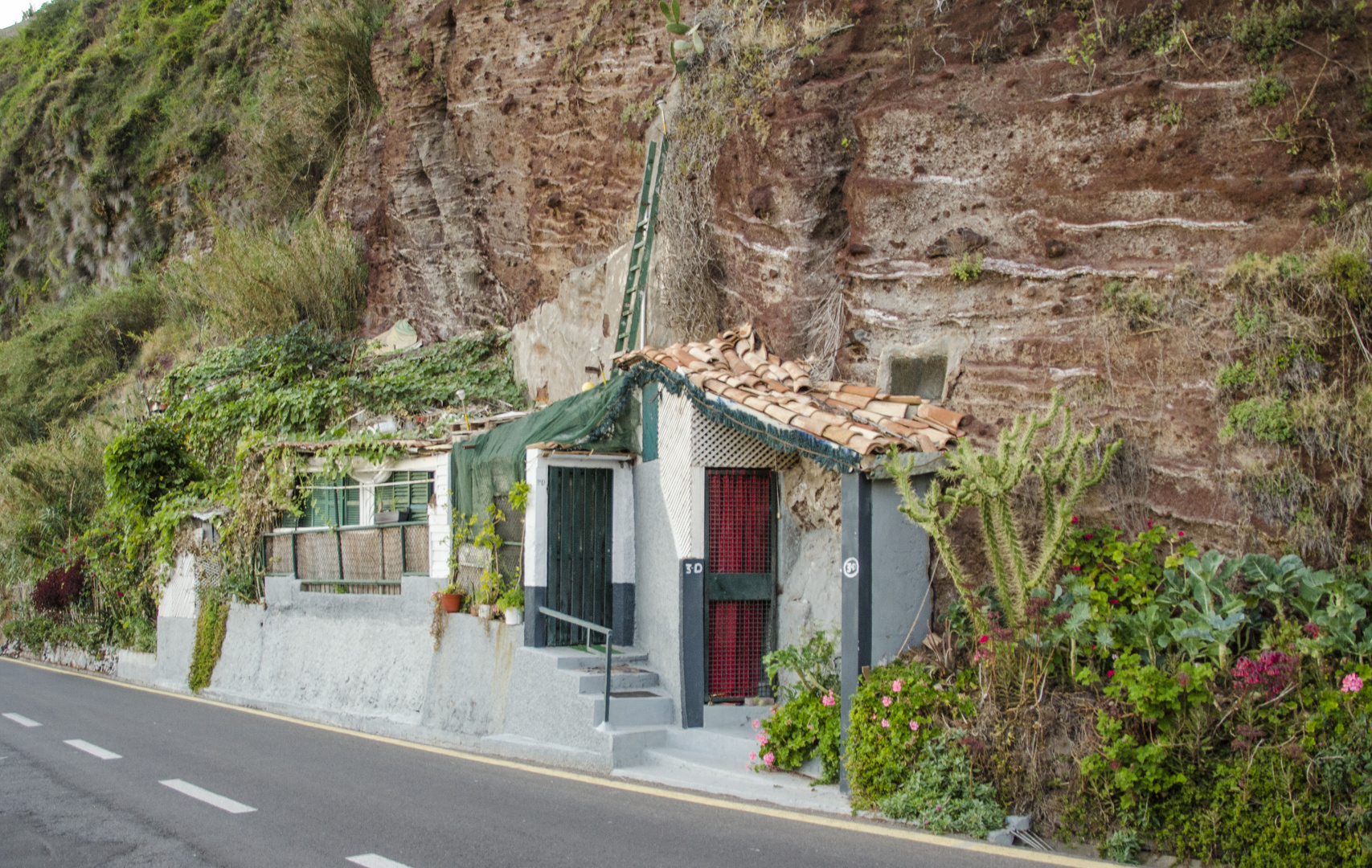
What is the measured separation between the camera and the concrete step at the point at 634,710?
9750 millimetres

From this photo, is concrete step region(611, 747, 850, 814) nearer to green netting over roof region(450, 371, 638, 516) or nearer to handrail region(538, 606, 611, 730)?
handrail region(538, 606, 611, 730)

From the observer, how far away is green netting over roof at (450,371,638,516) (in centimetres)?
1129

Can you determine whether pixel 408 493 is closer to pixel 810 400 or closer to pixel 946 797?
pixel 810 400

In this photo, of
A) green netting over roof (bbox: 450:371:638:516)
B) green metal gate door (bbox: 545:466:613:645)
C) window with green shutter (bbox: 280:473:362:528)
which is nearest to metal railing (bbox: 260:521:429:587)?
window with green shutter (bbox: 280:473:362:528)

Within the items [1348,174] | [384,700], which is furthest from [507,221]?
[1348,174]

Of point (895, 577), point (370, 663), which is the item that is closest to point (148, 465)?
point (370, 663)

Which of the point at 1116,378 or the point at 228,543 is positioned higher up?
the point at 1116,378

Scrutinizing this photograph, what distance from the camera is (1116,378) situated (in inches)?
334

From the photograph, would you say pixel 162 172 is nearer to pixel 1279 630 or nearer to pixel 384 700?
pixel 384 700

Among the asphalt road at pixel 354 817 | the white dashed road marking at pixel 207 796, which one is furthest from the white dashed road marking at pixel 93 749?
the white dashed road marking at pixel 207 796

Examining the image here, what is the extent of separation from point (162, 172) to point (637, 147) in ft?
77.0

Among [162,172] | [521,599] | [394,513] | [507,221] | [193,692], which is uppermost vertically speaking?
[162,172]

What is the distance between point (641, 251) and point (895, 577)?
23.5 ft

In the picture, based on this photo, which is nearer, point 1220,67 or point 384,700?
point 1220,67
